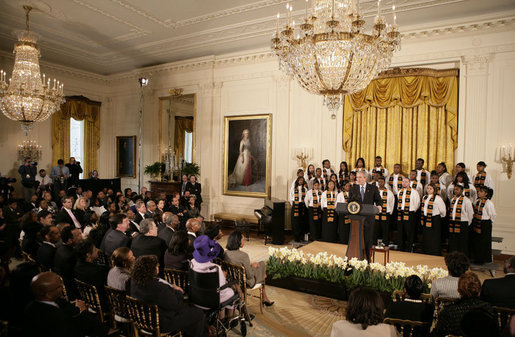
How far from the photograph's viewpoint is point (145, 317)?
114 inches

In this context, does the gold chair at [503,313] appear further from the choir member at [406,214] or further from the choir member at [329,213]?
the choir member at [329,213]

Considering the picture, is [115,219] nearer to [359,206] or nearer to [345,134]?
[359,206]

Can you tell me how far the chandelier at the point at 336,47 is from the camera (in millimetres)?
4262

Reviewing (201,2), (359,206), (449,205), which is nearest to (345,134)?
(449,205)

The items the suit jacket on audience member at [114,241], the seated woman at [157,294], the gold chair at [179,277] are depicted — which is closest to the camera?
the seated woman at [157,294]

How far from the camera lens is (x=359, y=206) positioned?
5.52 m

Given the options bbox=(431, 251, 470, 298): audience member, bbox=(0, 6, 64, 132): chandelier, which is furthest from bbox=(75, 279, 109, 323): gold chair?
bbox=(0, 6, 64, 132): chandelier

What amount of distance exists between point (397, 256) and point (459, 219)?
143 cm

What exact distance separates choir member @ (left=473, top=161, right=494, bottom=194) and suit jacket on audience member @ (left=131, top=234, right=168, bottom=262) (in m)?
6.48

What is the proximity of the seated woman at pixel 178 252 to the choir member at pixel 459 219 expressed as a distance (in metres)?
5.61

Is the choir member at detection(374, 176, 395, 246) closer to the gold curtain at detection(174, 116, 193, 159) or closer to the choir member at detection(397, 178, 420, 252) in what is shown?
the choir member at detection(397, 178, 420, 252)

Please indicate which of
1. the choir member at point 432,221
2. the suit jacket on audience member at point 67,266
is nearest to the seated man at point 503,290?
the suit jacket on audience member at point 67,266

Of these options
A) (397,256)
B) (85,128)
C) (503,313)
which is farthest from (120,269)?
(85,128)

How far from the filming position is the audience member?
10.7 feet
